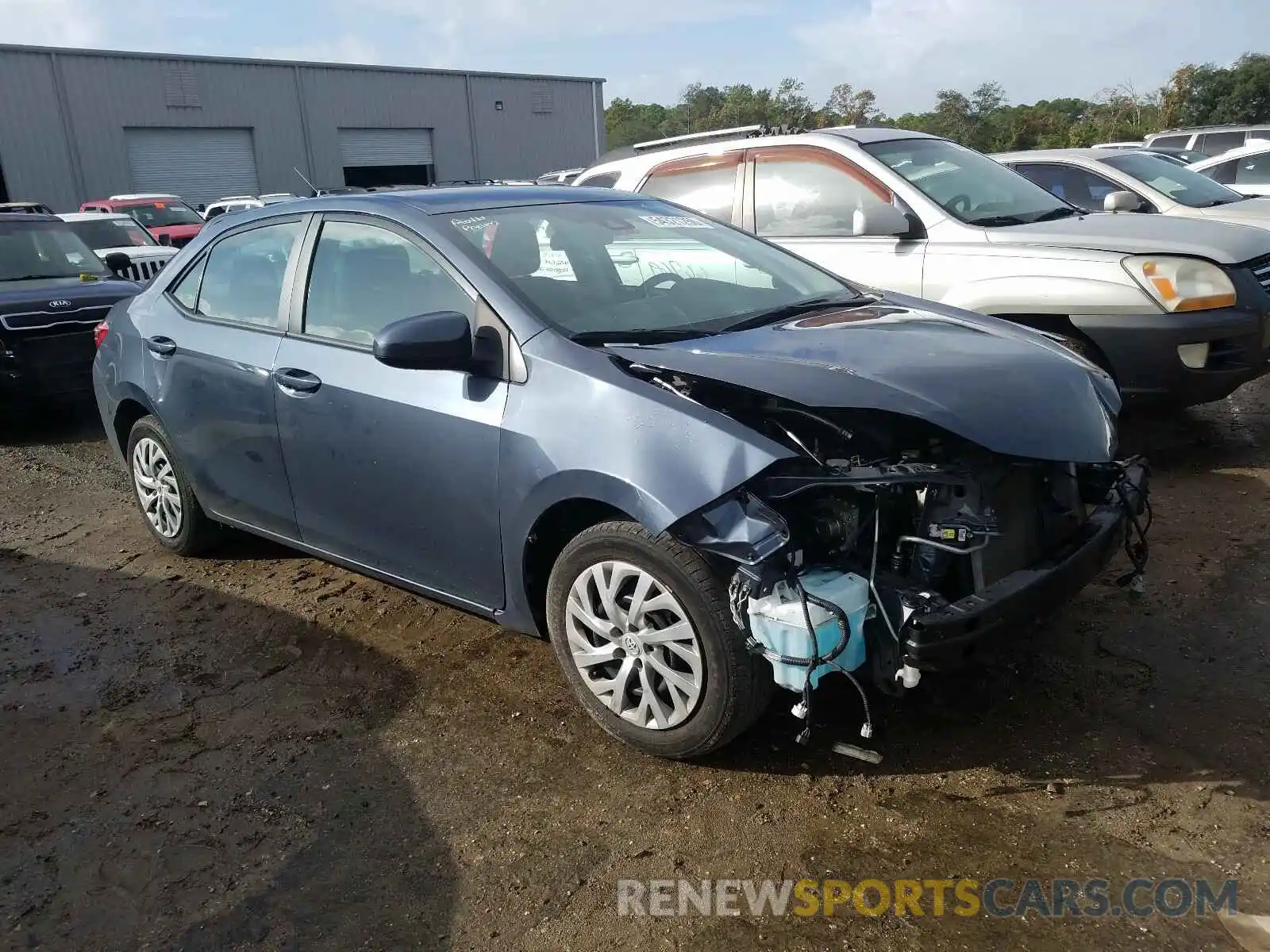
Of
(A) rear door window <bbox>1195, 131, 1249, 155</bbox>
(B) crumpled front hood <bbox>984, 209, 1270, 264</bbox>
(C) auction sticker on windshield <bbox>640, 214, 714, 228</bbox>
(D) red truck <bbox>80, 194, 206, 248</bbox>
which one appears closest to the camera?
(C) auction sticker on windshield <bbox>640, 214, 714, 228</bbox>

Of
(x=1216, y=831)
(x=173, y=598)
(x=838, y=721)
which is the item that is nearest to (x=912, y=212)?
(x=838, y=721)

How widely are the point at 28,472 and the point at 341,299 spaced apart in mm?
4467

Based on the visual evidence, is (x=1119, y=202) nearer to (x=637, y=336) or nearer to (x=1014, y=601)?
(x=637, y=336)

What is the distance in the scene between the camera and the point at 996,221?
6020mm

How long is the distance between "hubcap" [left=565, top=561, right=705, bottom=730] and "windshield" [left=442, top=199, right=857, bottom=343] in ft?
2.67

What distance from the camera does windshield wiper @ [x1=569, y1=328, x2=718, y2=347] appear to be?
10.8 feet

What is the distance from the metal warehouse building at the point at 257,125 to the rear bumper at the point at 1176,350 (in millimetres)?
30247

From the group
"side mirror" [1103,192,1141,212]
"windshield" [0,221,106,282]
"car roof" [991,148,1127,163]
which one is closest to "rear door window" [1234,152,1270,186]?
"car roof" [991,148,1127,163]

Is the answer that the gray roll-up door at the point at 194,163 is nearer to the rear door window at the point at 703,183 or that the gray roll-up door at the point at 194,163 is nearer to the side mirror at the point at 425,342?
the rear door window at the point at 703,183

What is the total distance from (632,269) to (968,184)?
11.0ft

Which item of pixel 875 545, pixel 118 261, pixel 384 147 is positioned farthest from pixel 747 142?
pixel 384 147

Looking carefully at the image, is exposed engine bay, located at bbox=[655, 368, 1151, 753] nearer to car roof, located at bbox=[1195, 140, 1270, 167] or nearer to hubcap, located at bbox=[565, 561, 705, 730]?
hubcap, located at bbox=[565, 561, 705, 730]

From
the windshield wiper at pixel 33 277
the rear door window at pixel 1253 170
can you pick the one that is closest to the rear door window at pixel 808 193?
the windshield wiper at pixel 33 277

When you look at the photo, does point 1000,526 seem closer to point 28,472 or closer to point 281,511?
point 281,511
